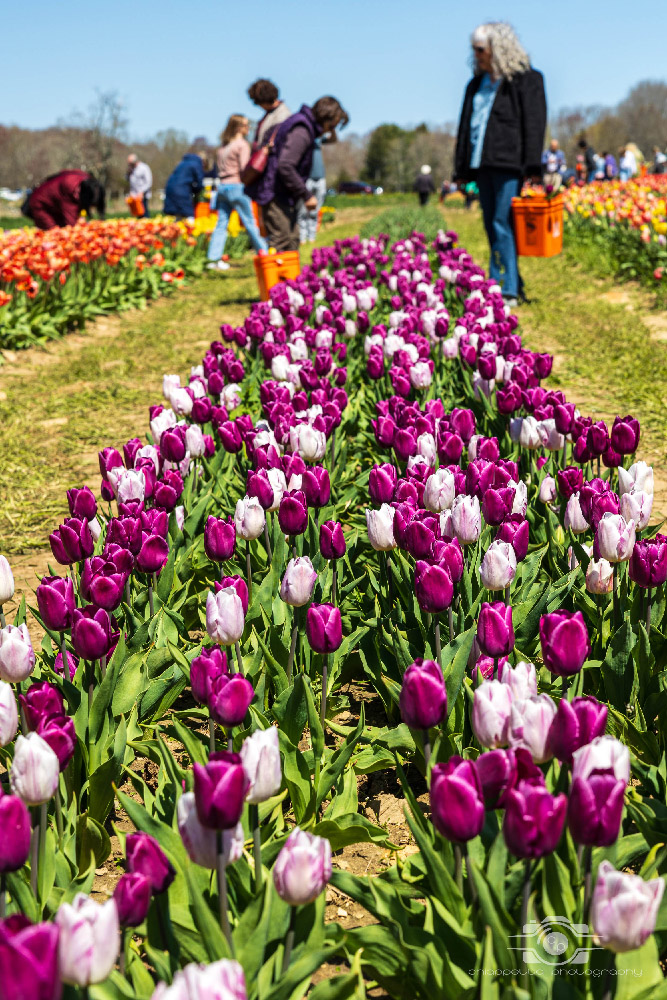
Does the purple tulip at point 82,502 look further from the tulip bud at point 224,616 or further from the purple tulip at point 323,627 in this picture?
the purple tulip at point 323,627

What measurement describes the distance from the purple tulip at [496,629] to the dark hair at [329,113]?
27.6 ft

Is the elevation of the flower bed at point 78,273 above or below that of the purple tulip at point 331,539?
above

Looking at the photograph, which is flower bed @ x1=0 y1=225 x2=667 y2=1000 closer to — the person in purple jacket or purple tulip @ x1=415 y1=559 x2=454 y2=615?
purple tulip @ x1=415 y1=559 x2=454 y2=615

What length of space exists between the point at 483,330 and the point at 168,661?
9.94 ft

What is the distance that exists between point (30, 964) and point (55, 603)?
116cm

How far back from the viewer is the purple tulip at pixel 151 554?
2379mm

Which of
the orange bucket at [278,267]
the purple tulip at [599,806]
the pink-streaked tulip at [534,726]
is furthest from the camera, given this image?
the orange bucket at [278,267]

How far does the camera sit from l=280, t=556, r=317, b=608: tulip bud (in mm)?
2150

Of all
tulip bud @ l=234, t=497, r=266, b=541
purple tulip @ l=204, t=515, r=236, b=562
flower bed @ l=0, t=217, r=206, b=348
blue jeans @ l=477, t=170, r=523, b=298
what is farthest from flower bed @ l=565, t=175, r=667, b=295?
purple tulip @ l=204, t=515, r=236, b=562

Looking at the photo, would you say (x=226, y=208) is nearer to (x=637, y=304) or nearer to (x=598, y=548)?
(x=637, y=304)

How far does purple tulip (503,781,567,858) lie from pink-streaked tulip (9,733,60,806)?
2.38 feet

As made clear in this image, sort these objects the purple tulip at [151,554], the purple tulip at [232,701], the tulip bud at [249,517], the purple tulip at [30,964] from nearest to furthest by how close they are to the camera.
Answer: the purple tulip at [30,964], the purple tulip at [232,701], the purple tulip at [151,554], the tulip bud at [249,517]

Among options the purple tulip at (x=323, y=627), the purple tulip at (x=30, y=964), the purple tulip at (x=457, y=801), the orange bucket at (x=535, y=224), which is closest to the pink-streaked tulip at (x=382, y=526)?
the purple tulip at (x=323, y=627)

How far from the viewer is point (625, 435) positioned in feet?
9.30
